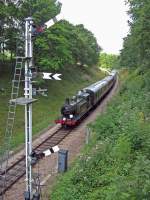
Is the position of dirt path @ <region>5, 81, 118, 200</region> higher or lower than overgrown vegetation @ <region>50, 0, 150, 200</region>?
lower

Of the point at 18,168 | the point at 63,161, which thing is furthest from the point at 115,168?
the point at 18,168

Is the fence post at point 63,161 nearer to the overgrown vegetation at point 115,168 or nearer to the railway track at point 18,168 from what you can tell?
the overgrown vegetation at point 115,168

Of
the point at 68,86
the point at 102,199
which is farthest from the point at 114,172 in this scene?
the point at 68,86

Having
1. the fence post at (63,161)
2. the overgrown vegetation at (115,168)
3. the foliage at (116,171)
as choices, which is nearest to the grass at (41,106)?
the fence post at (63,161)

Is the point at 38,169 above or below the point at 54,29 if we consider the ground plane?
below

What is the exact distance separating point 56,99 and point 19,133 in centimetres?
1662

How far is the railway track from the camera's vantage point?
1795cm

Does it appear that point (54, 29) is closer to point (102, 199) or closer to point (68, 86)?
point (68, 86)

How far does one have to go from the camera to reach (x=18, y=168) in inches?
811

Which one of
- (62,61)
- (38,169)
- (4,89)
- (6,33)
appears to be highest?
(6,33)

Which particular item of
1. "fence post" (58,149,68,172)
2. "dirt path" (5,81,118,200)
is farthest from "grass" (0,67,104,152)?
"fence post" (58,149,68,172)

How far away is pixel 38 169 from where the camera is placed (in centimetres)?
2027

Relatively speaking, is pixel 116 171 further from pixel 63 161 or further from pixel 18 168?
pixel 18 168

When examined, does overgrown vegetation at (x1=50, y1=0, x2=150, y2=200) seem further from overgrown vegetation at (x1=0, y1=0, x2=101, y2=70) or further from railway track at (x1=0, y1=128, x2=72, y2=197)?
overgrown vegetation at (x1=0, y1=0, x2=101, y2=70)
